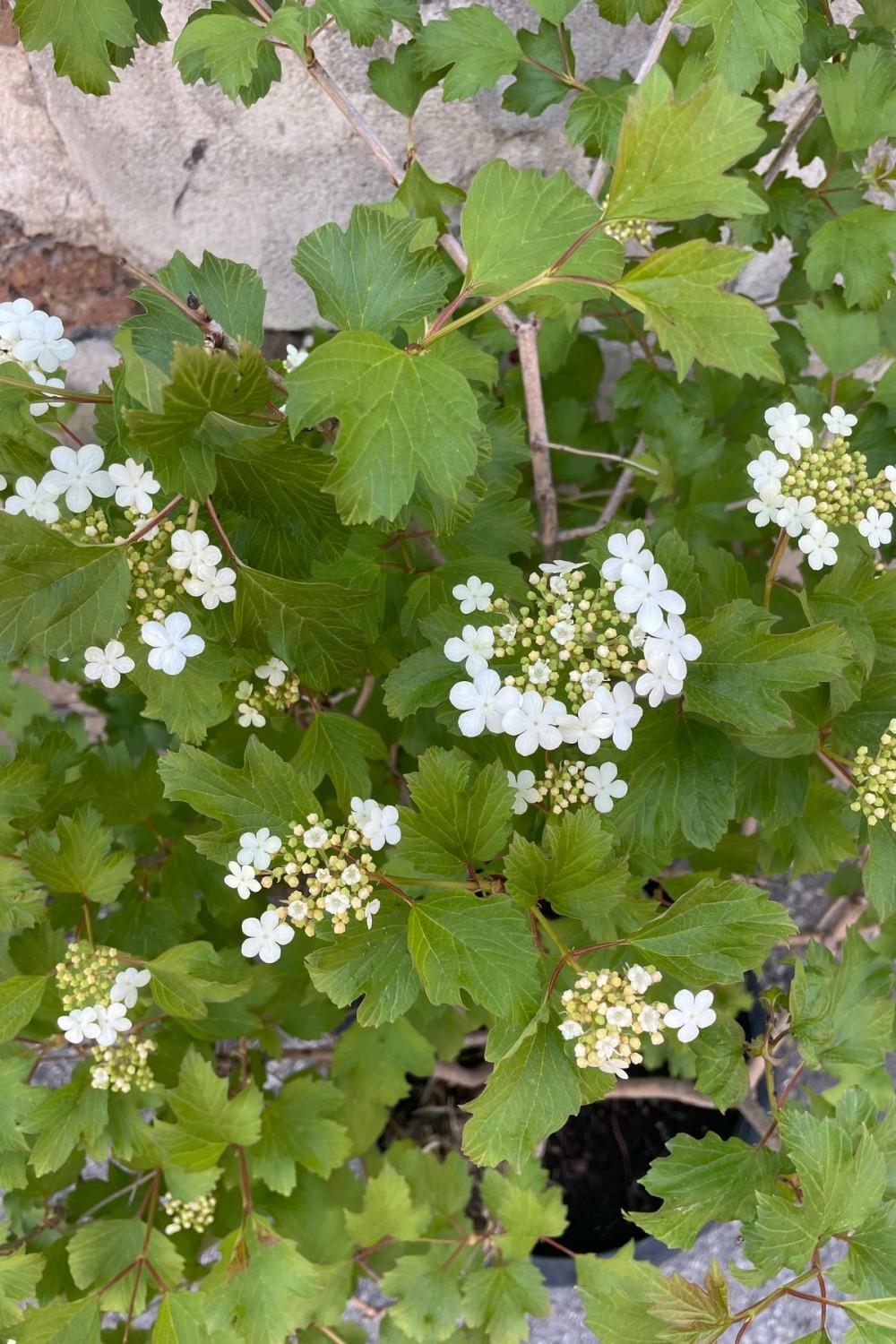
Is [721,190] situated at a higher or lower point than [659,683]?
higher

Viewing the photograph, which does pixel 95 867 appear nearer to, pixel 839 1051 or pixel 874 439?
pixel 839 1051

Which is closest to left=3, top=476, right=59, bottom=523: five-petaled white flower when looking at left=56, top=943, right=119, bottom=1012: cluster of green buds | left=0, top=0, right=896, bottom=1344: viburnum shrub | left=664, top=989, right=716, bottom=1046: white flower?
left=0, top=0, right=896, bottom=1344: viburnum shrub

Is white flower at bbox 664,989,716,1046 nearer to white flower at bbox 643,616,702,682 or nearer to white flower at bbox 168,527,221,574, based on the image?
white flower at bbox 643,616,702,682

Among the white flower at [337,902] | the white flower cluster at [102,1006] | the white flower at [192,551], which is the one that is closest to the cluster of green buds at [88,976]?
the white flower cluster at [102,1006]

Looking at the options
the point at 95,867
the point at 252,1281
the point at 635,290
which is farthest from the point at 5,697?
the point at 635,290

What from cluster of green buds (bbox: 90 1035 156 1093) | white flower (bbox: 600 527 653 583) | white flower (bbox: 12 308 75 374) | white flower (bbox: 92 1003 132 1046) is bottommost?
cluster of green buds (bbox: 90 1035 156 1093)

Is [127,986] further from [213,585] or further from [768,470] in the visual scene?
[768,470]
